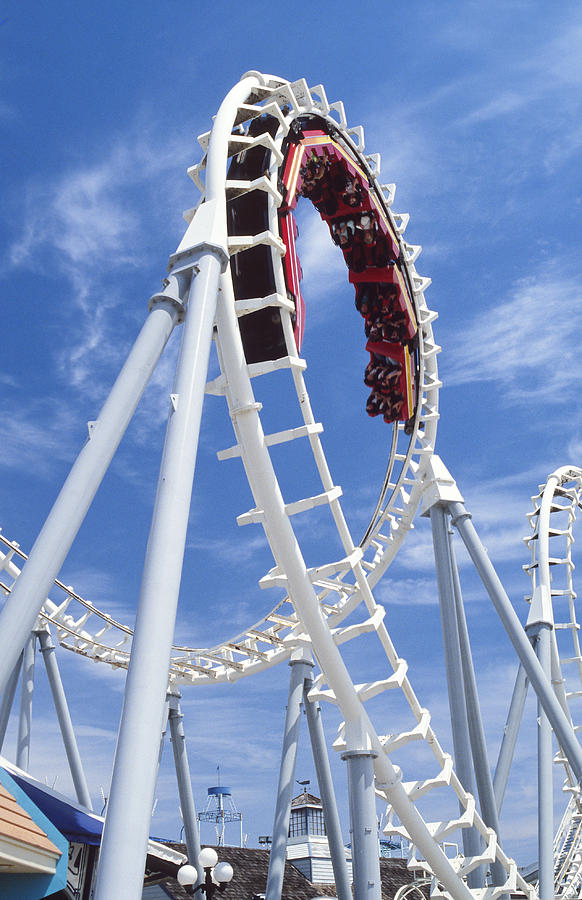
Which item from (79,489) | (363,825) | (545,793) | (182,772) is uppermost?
(182,772)

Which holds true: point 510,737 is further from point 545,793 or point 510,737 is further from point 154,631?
point 154,631

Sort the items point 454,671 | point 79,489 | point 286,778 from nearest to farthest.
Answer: point 79,489, point 454,671, point 286,778

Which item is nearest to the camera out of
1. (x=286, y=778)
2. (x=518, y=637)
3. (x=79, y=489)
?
(x=79, y=489)

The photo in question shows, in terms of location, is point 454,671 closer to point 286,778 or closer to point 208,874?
point 286,778

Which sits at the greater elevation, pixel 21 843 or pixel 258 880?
pixel 258 880

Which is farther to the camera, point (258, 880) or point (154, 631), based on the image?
point (258, 880)

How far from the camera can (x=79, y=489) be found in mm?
5203

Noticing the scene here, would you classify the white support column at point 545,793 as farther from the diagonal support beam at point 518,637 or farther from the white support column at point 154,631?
the white support column at point 154,631

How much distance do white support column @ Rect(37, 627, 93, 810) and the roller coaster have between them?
0.05 metres

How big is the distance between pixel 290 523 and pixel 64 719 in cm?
825

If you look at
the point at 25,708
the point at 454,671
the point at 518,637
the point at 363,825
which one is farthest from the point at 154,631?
the point at 25,708

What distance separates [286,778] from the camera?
12.4 m

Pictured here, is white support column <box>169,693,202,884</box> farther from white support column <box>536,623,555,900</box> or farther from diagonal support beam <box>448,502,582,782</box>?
diagonal support beam <box>448,502,582,782</box>

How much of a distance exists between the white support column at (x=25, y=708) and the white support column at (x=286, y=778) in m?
4.27
